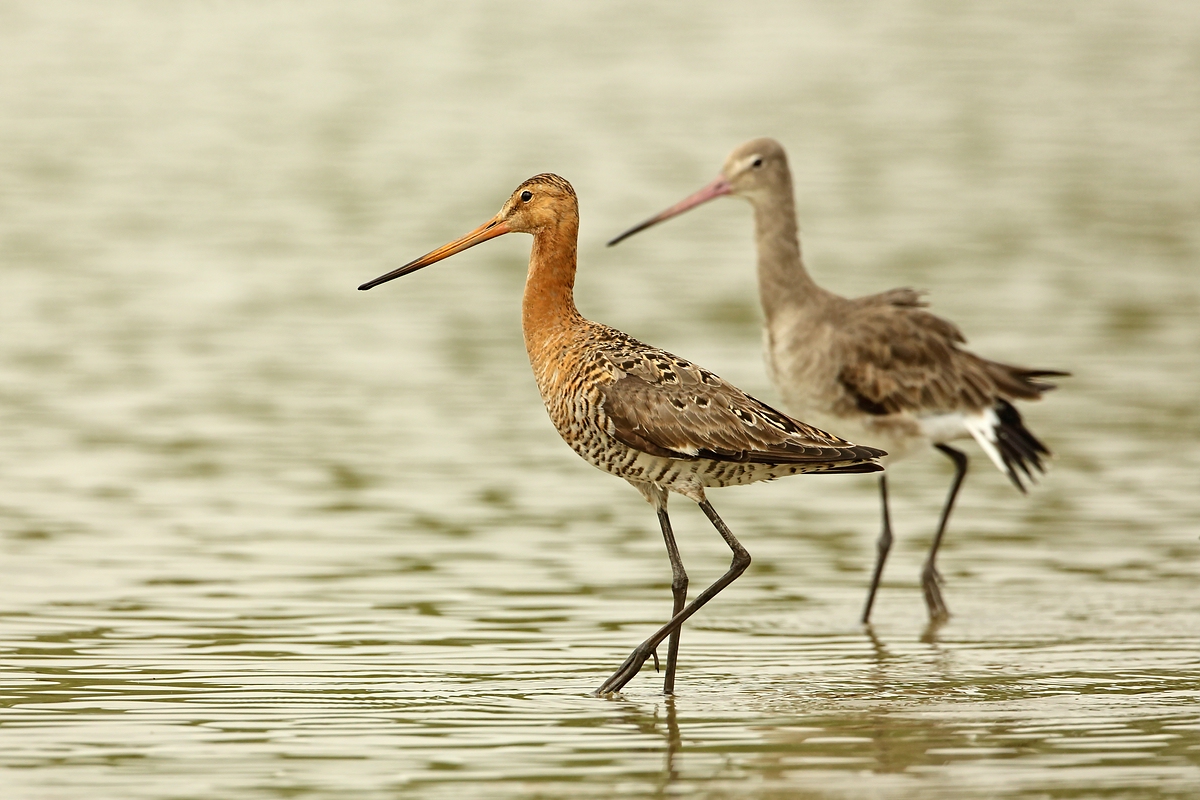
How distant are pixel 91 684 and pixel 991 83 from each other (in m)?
24.8

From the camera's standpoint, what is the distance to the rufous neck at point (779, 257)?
11266 mm

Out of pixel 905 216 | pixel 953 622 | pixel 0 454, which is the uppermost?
pixel 905 216

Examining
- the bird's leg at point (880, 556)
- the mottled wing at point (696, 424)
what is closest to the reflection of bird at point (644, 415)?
the mottled wing at point (696, 424)

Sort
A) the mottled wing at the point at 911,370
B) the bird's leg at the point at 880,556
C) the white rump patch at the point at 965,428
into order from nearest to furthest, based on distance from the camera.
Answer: the bird's leg at the point at 880,556
the mottled wing at the point at 911,370
the white rump patch at the point at 965,428

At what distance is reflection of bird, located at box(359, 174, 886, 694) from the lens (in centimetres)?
805

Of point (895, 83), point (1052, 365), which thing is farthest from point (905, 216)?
point (895, 83)

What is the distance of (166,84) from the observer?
96.3 ft

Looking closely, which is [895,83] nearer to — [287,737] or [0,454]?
[0,454]

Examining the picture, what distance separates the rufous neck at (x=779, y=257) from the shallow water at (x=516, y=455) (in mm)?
1314

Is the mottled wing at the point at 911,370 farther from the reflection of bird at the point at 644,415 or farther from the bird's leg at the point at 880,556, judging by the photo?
the reflection of bird at the point at 644,415

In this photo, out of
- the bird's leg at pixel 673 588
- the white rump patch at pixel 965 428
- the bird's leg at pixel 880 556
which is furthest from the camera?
the white rump patch at pixel 965 428

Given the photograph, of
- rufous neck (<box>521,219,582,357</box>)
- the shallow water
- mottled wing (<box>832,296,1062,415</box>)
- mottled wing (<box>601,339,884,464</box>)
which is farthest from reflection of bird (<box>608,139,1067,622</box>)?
mottled wing (<box>601,339,884,464</box>)

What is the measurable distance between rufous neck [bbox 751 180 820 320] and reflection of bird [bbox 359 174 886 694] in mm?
2799

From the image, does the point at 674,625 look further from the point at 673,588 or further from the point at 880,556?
the point at 880,556
